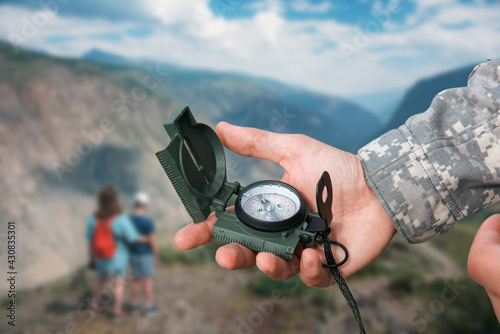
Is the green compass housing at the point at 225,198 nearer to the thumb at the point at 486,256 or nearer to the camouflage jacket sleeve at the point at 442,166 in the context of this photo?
the camouflage jacket sleeve at the point at 442,166

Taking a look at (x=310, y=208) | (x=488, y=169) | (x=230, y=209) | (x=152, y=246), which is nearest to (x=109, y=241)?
(x=152, y=246)

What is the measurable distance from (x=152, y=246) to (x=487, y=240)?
206 centimetres

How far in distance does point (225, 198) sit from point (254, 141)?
26 cm

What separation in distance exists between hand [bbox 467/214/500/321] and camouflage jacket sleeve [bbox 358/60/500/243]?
1.35 ft

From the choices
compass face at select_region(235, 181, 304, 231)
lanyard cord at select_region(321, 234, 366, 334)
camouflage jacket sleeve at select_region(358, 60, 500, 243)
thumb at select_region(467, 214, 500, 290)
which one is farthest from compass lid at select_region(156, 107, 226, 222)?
thumb at select_region(467, 214, 500, 290)

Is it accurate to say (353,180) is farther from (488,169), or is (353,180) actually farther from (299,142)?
(488,169)

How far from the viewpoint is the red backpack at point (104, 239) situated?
8.02 feet

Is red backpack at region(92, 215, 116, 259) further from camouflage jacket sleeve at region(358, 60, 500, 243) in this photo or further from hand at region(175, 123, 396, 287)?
camouflage jacket sleeve at region(358, 60, 500, 243)

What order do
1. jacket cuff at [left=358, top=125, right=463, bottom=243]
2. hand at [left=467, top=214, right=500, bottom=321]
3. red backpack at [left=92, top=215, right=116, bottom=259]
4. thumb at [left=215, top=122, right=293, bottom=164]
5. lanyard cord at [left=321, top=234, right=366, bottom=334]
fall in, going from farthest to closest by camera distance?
1. red backpack at [left=92, top=215, right=116, bottom=259]
2. thumb at [left=215, top=122, right=293, bottom=164]
3. jacket cuff at [left=358, top=125, right=463, bottom=243]
4. lanyard cord at [left=321, top=234, right=366, bottom=334]
5. hand at [left=467, top=214, right=500, bottom=321]

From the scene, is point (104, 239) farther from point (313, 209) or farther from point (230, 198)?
point (313, 209)

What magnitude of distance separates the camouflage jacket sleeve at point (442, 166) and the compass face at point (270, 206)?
27 cm

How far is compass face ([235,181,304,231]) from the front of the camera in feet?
4.18

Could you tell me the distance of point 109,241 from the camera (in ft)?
8.06

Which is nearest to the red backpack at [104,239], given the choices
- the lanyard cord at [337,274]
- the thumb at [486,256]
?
the lanyard cord at [337,274]
